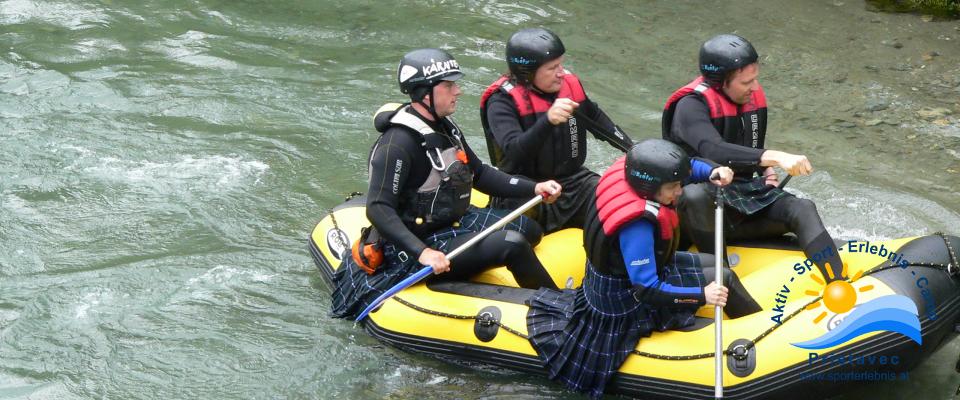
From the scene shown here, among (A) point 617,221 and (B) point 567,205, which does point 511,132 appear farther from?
(A) point 617,221

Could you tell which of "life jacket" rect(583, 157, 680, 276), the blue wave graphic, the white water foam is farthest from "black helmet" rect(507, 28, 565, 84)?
the white water foam

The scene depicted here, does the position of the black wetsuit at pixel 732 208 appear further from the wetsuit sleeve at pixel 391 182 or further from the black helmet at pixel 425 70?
the wetsuit sleeve at pixel 391 182

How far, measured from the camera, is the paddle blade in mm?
5629

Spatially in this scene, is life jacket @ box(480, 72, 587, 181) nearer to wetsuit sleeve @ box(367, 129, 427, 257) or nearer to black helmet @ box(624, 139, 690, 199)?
wetsuit sleeve @ box(367, 129, 427, 257)

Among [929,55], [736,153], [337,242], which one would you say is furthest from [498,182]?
[929,55]

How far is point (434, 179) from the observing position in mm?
5645

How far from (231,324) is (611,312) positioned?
247 cm

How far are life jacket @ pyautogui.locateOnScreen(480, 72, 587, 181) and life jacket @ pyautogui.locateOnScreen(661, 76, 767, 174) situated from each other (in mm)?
590

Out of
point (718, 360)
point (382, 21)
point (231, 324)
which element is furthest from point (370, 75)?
point (718, 360)

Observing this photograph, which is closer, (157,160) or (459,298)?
(459,298)

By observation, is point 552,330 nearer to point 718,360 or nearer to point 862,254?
point 718,360

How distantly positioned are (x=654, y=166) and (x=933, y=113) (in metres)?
5.83

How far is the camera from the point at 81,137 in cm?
873

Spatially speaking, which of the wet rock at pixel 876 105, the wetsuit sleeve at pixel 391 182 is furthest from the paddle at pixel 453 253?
the wet rock at pixel 876 105
